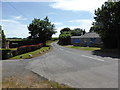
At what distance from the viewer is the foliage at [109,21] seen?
24.1 m

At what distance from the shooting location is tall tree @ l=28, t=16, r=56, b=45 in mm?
44938

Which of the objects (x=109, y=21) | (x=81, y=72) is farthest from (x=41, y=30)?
(x=81, y=72)

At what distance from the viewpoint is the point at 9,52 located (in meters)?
21.4

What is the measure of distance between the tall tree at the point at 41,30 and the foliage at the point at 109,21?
2113 cm

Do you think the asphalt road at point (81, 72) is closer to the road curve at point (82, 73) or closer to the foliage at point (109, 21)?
the road curve at point (82, 73)

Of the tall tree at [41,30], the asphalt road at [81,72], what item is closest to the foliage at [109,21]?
the asphalt road at [81,72]

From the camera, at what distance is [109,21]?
24.9 metres

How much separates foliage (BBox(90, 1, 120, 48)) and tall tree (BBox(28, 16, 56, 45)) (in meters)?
21.1

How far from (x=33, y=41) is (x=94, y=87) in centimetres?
4280

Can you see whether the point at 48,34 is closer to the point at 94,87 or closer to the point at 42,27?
the point at 42,27

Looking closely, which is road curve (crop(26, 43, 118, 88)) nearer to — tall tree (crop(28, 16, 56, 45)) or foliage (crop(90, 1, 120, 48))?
foliage (crop(90, 1, 120, 48))

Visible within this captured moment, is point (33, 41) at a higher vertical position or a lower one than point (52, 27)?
lower

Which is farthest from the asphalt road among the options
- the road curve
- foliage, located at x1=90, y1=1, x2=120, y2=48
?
foliage, located at x1=90, y1=1, x2=120, y2=48

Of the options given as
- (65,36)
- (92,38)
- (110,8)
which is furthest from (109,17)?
(65,36)
